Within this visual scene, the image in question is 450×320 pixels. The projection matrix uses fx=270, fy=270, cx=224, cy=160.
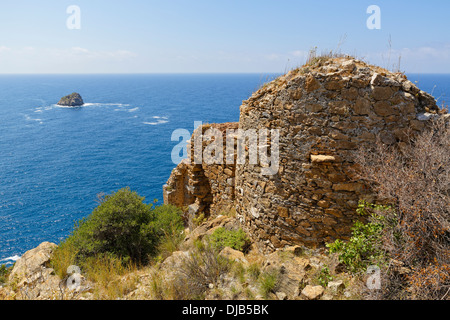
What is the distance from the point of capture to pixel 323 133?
19.2 ft

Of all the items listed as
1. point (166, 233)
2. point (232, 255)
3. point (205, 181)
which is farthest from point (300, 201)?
point (205, 181)

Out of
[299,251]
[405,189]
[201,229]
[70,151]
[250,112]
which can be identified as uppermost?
[250,112]

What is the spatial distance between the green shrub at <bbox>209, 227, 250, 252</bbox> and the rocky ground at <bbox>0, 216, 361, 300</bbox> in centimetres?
30

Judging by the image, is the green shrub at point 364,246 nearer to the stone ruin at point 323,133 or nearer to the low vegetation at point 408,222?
the low vegetation at point 408,222

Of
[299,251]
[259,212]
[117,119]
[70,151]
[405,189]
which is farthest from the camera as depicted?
[117,119]

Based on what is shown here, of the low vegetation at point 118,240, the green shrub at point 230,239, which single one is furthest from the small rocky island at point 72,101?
the green shrub at point 230,239

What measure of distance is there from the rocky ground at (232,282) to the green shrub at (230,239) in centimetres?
30

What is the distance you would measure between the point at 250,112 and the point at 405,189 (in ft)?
13.1

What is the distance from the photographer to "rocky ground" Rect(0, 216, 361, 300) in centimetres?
516

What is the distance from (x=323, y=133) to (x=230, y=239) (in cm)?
388

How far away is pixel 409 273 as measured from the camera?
4.60 meters
